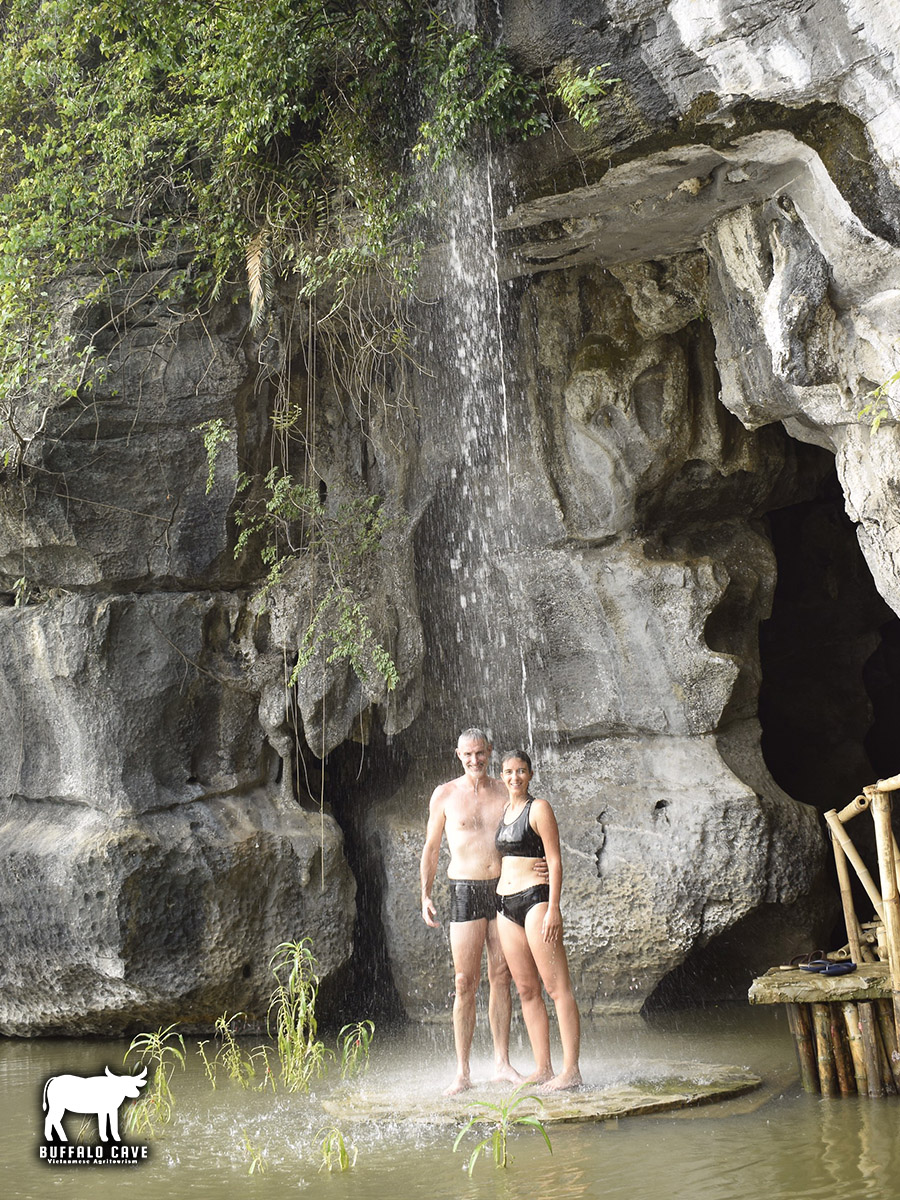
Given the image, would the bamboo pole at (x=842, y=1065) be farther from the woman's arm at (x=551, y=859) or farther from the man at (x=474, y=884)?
the man at (x=474, y=884)

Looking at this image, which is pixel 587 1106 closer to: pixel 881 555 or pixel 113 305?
pixel 881 555

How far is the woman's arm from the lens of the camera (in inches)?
214

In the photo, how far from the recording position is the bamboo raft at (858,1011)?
16.5 ft

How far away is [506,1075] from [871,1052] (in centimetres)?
166

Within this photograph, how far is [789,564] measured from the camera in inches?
438

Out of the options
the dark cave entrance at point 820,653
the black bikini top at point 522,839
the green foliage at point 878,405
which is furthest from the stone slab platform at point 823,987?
the dark cave entrance at point 820,653

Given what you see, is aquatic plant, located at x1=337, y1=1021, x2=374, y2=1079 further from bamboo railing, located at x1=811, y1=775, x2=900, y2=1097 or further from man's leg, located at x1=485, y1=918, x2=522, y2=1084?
bamboo railing, located at x1=811, y1=775, x2=900, y2=1097

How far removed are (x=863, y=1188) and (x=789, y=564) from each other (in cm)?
772

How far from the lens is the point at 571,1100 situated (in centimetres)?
523

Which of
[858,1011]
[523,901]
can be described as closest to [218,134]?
[523,901]

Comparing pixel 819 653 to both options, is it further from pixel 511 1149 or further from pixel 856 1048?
pixel 511 1149

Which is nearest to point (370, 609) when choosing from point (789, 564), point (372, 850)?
point (372, 850)

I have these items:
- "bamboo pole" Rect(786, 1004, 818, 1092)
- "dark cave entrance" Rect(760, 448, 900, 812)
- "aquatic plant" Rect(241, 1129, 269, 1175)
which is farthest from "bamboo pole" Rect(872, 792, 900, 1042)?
"dark cave entrance" Rect(760, 448, 900, 812)

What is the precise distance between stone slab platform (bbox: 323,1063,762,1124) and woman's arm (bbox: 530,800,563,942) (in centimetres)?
71
